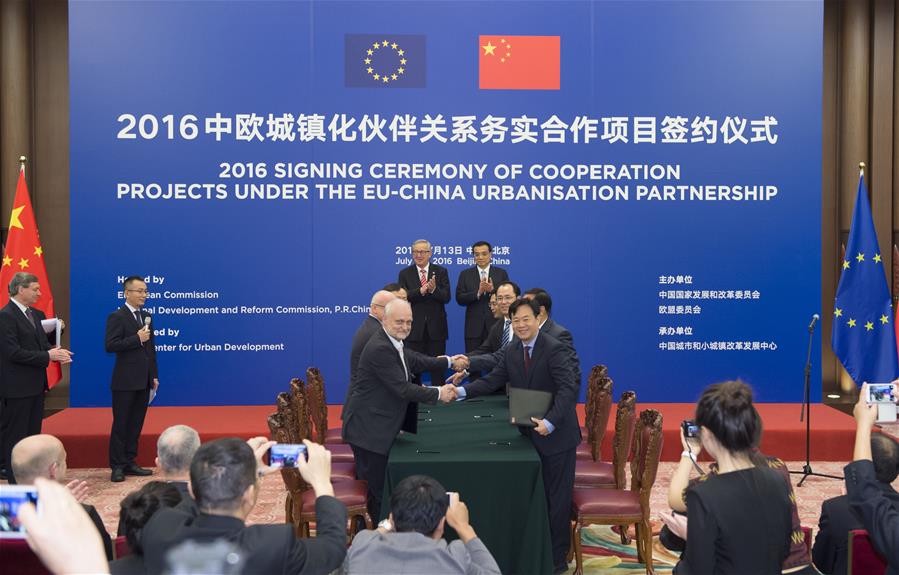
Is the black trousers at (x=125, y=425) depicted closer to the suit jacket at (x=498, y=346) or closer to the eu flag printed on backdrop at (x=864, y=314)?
the suit jacket at (x=498, y=346)

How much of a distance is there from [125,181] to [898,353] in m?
6.10

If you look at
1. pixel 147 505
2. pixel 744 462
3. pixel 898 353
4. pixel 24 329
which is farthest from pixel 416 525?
pixel 898 353

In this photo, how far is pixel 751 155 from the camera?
7773 mm

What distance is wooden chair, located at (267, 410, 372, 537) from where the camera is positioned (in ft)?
13.2

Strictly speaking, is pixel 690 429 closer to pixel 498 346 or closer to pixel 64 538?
pixel 64 538

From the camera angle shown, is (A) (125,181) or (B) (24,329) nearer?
(B) (24,329)

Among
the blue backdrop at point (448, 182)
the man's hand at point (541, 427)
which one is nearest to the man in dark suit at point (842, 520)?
the man's hand at point (541, 427)

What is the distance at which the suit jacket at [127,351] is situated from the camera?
6129 millimetres

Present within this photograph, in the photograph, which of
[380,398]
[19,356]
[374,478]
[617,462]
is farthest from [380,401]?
[19,356]

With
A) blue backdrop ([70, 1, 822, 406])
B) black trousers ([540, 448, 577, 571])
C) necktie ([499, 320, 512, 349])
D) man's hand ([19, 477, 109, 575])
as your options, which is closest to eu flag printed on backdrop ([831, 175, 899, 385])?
blue backdrop ([70, 1, 822, 406])

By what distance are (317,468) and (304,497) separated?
6.96ft

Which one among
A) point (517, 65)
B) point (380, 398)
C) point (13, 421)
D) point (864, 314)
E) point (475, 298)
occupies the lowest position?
point (13, 421)

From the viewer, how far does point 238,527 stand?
203cm

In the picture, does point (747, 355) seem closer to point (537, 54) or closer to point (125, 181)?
point (537, 54)
